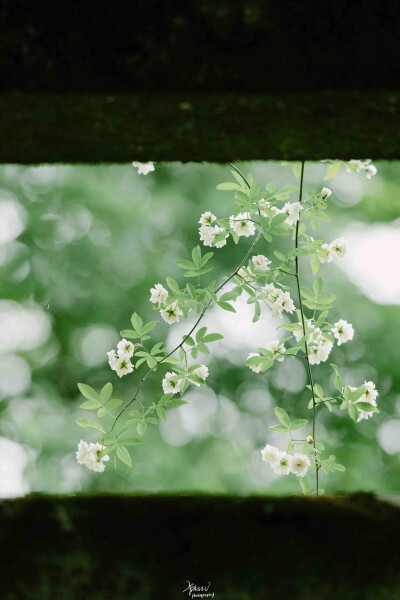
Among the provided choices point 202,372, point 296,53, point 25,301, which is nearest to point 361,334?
point 25,301

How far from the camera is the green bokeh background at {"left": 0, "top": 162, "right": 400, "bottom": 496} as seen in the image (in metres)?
4.81

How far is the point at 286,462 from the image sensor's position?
169 centimetres

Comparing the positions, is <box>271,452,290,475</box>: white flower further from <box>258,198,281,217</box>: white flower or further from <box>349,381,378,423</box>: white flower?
<box>258,198,281,217</box>: white flower

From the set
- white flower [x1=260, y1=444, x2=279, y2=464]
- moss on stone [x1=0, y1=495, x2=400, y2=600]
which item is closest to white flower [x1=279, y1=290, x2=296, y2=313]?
white flower [x1=260, y1=444, x2=279, y2=464]

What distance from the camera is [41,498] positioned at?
667 mm

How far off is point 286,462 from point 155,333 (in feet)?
10.6

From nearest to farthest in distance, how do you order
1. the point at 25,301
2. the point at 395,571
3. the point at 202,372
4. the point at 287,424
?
the point at 395,571
the point at 287,424
the point at 202,372
the point at 25,301

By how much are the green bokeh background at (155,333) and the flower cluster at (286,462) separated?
2.99 meters

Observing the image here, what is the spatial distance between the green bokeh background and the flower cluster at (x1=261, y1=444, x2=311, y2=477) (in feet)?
9.82

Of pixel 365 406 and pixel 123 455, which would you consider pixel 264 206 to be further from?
pixel 123 455

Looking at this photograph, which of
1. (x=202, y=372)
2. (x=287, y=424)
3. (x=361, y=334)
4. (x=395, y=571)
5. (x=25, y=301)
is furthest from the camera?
(x=25, y=301)

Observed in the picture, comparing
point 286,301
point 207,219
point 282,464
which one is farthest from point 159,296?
point 282,464

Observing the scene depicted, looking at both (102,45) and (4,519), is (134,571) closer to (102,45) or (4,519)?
(4,519)

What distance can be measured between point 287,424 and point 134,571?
1.03m
